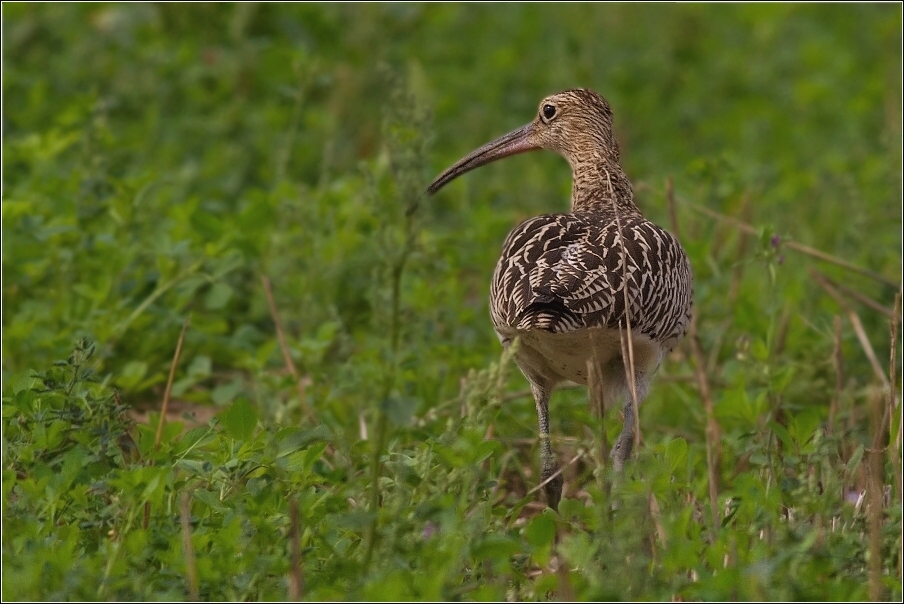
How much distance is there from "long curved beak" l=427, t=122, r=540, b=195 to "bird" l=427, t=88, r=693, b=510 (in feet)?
3.14

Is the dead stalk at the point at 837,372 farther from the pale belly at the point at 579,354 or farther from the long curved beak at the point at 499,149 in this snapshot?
the long curved beak at the point at 499,149

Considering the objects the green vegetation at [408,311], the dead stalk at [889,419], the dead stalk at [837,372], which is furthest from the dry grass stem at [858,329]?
the dead stalk at [889,419]

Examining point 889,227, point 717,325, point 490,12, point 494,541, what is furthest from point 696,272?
point 490,12

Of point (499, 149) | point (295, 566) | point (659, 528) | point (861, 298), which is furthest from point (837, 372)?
point (295, 566)

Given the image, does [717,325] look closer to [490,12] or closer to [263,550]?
[263,550]

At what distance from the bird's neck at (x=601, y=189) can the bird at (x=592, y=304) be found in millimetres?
59

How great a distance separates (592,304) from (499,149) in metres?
2.50

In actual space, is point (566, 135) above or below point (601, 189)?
above

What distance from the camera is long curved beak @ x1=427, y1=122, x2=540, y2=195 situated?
303 inches

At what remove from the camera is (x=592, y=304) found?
5426 millimetres

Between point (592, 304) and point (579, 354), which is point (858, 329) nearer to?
point (579, 354)

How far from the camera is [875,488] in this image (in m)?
4.72

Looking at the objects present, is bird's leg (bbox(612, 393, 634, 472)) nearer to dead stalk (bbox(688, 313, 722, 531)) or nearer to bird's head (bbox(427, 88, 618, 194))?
dead stalk (bbox(688, 313, 722, 531))

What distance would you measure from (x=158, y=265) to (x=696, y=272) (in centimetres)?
301
